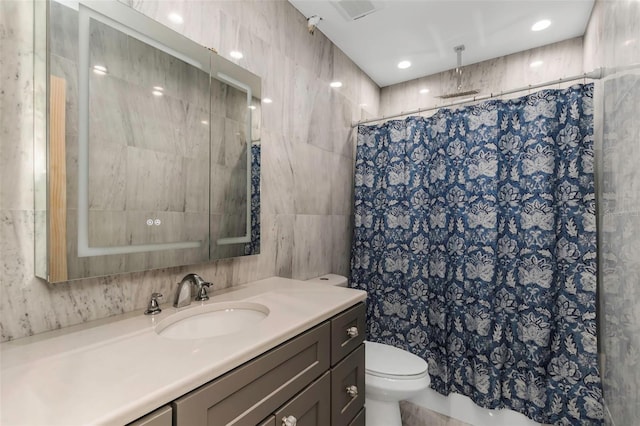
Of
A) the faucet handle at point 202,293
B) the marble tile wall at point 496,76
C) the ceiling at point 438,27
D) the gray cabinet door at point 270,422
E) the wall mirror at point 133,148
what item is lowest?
the gray cabinet door at point 270,422

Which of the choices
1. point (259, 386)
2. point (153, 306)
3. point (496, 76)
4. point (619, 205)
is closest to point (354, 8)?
point (496, 76)

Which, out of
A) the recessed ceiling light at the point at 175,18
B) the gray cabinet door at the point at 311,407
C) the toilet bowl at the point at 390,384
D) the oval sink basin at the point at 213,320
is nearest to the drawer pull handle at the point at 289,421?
the gray cabinet door at the point at 311,407

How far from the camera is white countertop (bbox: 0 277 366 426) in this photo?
533mm

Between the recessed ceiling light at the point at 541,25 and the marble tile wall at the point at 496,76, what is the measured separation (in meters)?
0.29

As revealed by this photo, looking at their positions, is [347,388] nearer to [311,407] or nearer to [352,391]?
[352,391]

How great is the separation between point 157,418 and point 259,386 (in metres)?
0.29

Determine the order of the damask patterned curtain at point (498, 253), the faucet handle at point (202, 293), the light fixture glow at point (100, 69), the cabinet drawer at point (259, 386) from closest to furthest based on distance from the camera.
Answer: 1. the cabinet drawer at point (259, 386)
2. the light fixture glow at point (100, 69)
3. the faucet handle at point (202, 293)
4. the damask patterned curtain at point (498, 253)

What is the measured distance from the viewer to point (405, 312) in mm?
2137

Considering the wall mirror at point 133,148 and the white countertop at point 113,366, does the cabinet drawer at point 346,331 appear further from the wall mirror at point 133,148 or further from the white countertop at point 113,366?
the wall mirror at point 133,148

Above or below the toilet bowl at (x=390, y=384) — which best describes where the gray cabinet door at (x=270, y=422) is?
above

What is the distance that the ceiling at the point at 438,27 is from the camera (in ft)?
6.04

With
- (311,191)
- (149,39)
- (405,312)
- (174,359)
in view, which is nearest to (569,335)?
(405,312)

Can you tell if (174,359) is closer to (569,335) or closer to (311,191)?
(311,191)

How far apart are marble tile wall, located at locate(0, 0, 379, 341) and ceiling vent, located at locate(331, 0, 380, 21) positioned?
10.1 inches
